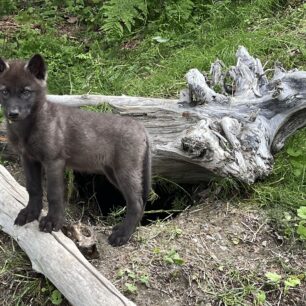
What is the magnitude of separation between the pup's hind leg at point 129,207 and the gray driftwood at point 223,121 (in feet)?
2.20

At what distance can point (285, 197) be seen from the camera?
5.89 m

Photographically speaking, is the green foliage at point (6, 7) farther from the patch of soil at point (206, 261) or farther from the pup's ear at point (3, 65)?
the patch of soil at point (206, 261)

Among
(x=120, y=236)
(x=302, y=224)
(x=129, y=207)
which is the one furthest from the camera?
(x=302, y=224)

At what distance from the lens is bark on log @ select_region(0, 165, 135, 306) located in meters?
4.45

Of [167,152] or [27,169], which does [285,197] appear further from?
[27,169]

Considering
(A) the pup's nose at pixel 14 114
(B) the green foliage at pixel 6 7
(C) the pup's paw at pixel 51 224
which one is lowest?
(B) the green foliage at pixel 6 7

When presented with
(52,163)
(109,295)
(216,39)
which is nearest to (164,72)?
(216,39)

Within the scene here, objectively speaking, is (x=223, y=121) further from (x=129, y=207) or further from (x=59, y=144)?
(x=59, y=144)

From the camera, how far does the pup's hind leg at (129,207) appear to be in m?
5.35

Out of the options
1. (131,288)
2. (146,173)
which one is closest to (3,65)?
(146,173)

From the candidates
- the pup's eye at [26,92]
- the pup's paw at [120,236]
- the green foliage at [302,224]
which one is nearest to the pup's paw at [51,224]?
the pup's paw at [120,236]

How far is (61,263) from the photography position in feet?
15.6

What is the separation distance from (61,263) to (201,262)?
1.16 meters

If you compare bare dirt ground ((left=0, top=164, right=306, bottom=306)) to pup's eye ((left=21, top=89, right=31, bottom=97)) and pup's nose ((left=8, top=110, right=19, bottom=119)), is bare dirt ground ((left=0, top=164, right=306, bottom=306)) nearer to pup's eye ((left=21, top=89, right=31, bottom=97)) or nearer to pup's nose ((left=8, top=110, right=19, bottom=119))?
pup's nose ((left=8, top=110, right=19, bottom=119))
